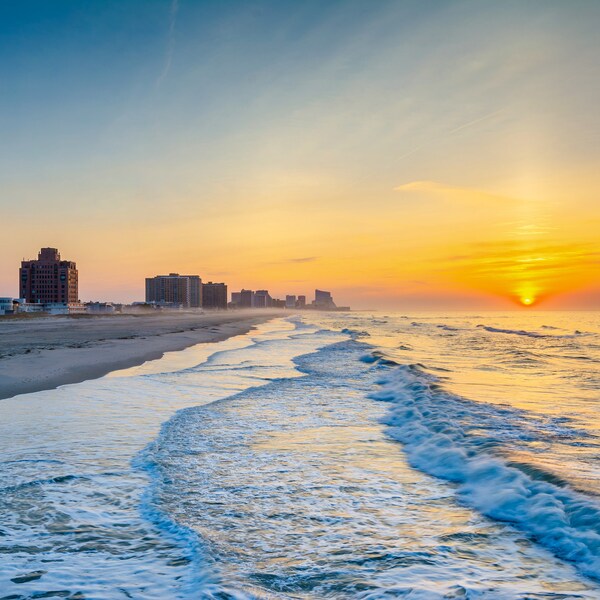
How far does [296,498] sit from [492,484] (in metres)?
2.66

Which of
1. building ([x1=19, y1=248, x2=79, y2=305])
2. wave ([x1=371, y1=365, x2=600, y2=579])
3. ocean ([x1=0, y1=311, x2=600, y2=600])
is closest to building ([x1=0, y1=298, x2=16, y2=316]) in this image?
building ([x1=19, y1=248, x2=79, y2=305])

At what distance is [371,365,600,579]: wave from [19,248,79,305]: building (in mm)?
196769

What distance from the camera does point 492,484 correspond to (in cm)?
627

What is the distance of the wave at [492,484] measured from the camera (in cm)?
467

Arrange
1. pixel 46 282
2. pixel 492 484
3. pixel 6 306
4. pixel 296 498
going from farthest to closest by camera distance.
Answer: pixel 46 282 → pixel 6 306 → pixel 492 484 → pixel 296 498

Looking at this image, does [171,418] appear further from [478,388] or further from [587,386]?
[587,386]

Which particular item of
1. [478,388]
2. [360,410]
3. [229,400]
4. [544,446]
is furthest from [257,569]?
[478,388]

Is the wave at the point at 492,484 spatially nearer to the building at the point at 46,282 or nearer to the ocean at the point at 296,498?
the ocean at the point at 296,498

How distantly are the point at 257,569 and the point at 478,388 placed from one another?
12.4 m

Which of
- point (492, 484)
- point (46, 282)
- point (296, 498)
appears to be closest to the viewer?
point (296, 498)

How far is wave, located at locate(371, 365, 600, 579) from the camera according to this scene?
4.67 metres

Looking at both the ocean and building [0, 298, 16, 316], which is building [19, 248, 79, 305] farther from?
the ocean

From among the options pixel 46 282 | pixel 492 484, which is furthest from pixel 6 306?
pixel 492 484

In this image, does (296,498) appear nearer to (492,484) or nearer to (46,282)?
(492,484)
